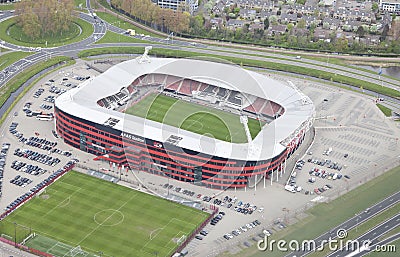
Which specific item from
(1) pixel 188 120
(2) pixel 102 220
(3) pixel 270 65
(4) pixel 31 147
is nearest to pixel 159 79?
(1) pixel 188 120

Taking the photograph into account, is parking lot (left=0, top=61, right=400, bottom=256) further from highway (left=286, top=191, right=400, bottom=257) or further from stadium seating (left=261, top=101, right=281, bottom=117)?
stadium seating (left=261, top=101, right=281, bottom=117)

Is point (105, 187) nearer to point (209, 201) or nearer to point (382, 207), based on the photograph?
point (209, 201)

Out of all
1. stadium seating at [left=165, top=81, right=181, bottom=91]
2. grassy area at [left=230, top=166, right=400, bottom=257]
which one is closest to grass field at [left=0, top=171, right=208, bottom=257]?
grassy area at [left=230, top=166, right=400, bottom=257]

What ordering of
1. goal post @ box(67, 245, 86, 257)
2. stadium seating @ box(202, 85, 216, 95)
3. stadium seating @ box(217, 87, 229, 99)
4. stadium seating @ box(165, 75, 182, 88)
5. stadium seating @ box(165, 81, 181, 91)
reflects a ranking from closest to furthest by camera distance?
goal post @ box(67, 245, 86, 257), stadium seating @ box(217, 87, 229, 99), stadium seating @ box(202, 85, 216, 95), stadium seating @ box(165, 81, 181, 91), stadium seating @ box(165, 75, 182, 88)

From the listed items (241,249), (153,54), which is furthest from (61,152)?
(153,54)

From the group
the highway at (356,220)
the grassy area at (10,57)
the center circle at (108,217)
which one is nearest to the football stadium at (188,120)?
the center circle at (108,217)

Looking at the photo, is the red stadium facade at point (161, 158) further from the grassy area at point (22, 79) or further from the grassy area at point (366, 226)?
the grassy area at point (22, 79)
